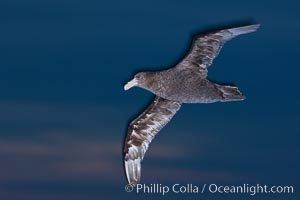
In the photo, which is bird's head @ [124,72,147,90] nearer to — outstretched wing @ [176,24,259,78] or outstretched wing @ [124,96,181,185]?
outstretched wing @ [176,24,259,78]

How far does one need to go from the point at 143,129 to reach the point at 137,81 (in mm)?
2297

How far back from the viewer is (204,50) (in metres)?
21.3

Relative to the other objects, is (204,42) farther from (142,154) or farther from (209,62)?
(142,154)

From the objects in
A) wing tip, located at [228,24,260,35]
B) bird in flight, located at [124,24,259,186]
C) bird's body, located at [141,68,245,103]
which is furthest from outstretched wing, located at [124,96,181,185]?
wing tip, located at [228,24,260,35]

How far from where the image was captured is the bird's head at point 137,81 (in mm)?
21094

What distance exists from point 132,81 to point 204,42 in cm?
182

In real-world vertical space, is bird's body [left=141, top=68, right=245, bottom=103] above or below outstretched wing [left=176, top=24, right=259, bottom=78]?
below

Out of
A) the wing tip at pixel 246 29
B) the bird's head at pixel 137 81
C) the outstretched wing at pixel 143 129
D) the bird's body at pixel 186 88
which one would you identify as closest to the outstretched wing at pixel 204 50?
the bird's body at pixel 186 88

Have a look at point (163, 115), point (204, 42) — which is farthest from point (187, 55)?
point (163, 115)

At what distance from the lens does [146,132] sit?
2312 cm

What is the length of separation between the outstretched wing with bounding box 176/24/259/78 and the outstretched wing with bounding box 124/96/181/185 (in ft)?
5.04

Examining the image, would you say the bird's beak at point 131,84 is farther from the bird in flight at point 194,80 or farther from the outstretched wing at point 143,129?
the outstretched wing at point 143,129

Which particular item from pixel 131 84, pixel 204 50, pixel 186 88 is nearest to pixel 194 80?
pixel 186 88

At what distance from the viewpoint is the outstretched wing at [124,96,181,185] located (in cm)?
2266
